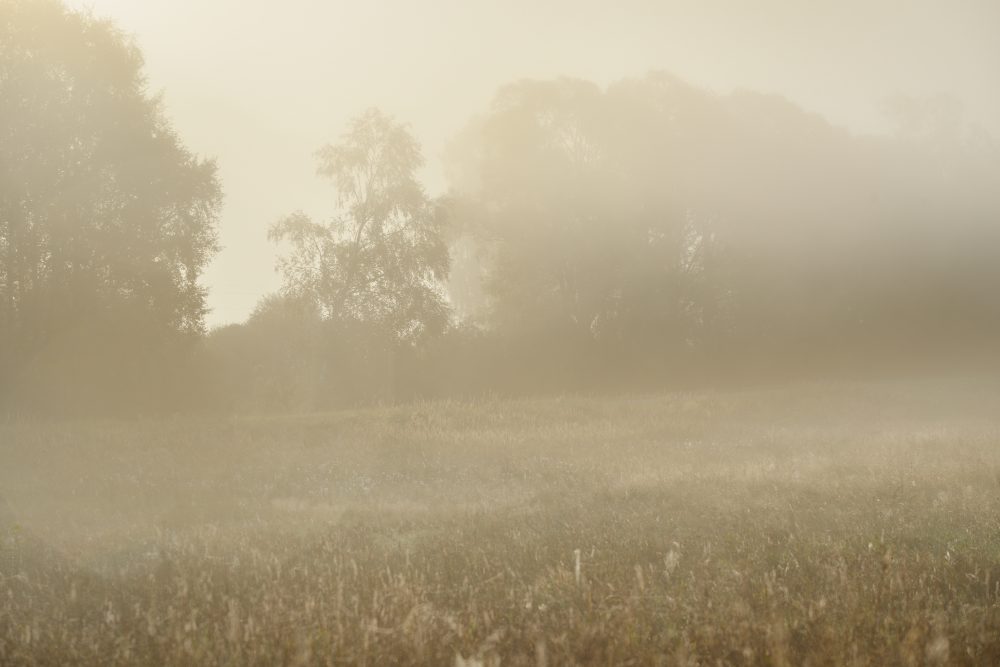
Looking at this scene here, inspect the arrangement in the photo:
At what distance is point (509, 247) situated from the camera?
32.1 metres

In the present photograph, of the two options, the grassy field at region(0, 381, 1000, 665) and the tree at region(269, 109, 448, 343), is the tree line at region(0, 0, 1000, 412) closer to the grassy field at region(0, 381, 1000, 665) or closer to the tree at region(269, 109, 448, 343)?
the tree at region(269, 109, 448, 343)

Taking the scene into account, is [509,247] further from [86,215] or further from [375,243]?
[86,215]

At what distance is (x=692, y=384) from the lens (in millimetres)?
32750

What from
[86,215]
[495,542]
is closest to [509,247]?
[86,215]

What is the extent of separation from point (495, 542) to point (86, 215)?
17.6 meters

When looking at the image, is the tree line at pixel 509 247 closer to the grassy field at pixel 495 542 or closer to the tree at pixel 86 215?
the tree at pixel 86 215

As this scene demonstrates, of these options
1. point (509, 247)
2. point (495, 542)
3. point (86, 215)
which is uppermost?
point (509, 247)

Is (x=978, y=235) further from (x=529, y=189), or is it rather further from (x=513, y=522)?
(x=513, y=522)

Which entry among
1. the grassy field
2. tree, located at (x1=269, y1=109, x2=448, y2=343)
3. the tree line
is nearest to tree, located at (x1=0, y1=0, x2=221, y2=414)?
the tree line

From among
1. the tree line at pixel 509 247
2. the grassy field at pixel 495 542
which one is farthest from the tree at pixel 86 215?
the grassy field at pixel 495 542

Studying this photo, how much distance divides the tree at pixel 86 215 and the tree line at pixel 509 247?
6 centimetres

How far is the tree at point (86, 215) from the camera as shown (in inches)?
774

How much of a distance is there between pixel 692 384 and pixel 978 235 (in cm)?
2374

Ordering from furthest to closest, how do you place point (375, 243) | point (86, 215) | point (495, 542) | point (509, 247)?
point (509, 247)
point (375, 243)
point (86, 215)
point (495, 542)
